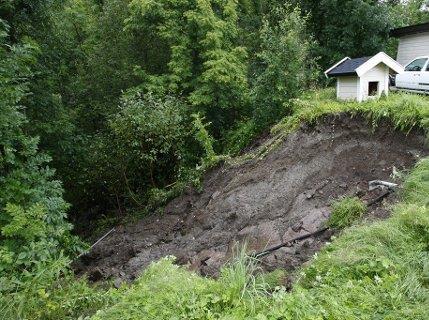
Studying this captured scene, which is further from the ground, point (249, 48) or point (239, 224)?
point (249, 48)

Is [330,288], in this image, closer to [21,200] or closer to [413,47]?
[21,200]

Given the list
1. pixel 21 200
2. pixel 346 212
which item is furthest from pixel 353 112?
pixel 21 200

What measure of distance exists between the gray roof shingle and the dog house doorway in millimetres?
516

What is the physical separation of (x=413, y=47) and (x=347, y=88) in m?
7.34

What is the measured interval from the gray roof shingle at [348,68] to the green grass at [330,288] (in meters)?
4.93

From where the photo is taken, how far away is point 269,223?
6340 millimetres

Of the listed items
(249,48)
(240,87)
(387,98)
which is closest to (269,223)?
(387,98)

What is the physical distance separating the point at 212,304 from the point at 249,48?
37.6 feet

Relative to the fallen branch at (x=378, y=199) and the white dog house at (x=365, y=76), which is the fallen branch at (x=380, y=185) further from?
the white dog house at (x=365, y=76)

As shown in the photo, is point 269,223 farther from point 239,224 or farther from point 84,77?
point 84,77

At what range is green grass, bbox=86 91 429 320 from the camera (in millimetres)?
2887

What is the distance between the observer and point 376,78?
842 centimetres

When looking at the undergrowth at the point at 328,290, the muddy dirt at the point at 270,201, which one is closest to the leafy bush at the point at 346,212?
the muddy dirt at the point at 270,201

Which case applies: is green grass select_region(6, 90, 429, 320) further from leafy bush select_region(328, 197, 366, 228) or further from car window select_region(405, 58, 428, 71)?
car window select_region(405, 58, 428, 71)
